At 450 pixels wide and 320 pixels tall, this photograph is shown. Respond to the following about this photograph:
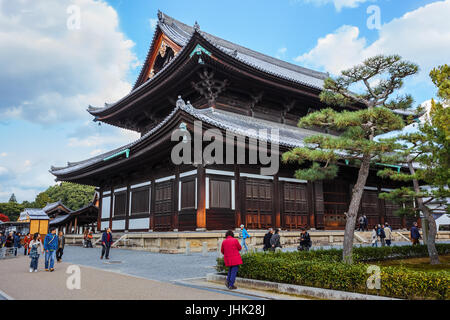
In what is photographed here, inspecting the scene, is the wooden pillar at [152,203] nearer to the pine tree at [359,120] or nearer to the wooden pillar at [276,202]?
the wooden pillar at [276,202]

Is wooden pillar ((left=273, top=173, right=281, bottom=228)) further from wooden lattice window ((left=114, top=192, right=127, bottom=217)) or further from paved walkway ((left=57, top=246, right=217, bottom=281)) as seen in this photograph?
wooden lattice window ((left=114, top=192, right=127, bottom=217))

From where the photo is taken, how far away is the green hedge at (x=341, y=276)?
22.2 feet

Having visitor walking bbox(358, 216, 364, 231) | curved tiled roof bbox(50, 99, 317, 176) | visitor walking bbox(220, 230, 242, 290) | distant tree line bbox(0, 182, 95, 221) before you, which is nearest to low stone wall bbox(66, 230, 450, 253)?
visitor walking bbox(358, 216, 364, 231)

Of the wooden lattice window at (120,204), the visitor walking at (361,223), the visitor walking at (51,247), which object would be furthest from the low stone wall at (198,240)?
the visitor walking at (51,247)

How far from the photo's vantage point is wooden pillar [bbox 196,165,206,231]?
60.7 ft

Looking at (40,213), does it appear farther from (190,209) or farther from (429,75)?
(429,75)

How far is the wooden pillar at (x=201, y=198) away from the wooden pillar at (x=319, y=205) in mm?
8265

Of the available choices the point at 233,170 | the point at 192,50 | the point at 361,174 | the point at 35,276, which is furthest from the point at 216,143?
the point at 35,276

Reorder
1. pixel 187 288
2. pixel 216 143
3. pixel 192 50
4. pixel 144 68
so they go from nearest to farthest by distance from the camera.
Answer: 1. pixel 187 288
2. pixel 216 143
3. pixel 192 50
4. pixel 144 68

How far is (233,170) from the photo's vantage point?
20.3m

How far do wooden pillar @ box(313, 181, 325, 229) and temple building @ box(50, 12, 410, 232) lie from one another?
2.6 inches

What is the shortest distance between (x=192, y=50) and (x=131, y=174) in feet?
36.1

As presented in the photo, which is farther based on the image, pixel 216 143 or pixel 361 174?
pixel 216 143

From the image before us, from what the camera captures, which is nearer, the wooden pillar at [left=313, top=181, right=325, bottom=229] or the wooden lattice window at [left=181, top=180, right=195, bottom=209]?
the wooden lattice window at [left=181, top=180, right=195, bottom=209]
